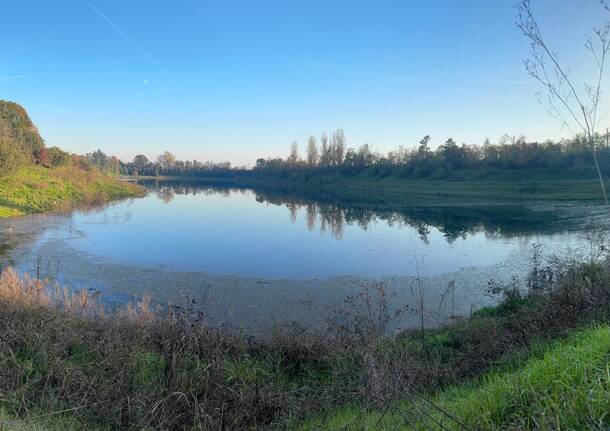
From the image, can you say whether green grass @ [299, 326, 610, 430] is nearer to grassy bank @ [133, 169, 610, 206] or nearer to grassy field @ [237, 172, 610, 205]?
grassy bank @ [133, 169, 610, 206]

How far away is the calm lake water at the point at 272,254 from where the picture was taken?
9.26 m

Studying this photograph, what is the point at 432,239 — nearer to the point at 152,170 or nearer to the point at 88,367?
the point at 88,367

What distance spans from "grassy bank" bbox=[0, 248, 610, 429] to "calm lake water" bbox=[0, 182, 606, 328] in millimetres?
2150

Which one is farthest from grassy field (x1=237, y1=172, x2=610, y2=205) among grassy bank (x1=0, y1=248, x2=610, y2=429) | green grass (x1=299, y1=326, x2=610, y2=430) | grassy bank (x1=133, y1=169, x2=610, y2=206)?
green grass (x1=299, y1=326, x2=610, y2=430)

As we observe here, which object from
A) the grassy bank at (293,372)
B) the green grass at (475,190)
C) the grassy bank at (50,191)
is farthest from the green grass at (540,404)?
the green grass at (475,190)

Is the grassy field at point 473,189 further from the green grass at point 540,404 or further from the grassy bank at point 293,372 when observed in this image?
the green grass at point 540,404

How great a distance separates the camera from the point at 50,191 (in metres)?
28.1

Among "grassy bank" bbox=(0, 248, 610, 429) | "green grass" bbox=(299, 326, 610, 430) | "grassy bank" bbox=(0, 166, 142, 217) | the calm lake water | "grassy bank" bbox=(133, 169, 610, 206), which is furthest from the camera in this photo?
"grassy bank" bbox=(133, 169, 610, 206)

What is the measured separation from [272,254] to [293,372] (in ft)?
28.7

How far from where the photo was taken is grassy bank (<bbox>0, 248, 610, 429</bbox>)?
2.39 metres

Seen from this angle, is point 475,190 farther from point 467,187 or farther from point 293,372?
point 293,372

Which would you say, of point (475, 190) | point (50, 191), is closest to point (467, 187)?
point (475, 190)

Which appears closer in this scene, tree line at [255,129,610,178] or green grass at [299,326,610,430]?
green grass at [299,326,610,430]

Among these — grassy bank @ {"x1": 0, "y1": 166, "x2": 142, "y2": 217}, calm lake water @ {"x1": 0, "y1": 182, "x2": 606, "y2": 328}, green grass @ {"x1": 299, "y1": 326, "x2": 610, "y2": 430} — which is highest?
grassy bank @ {"x1": 0, "y1": 166, "x2": 142, "y2": 217}
